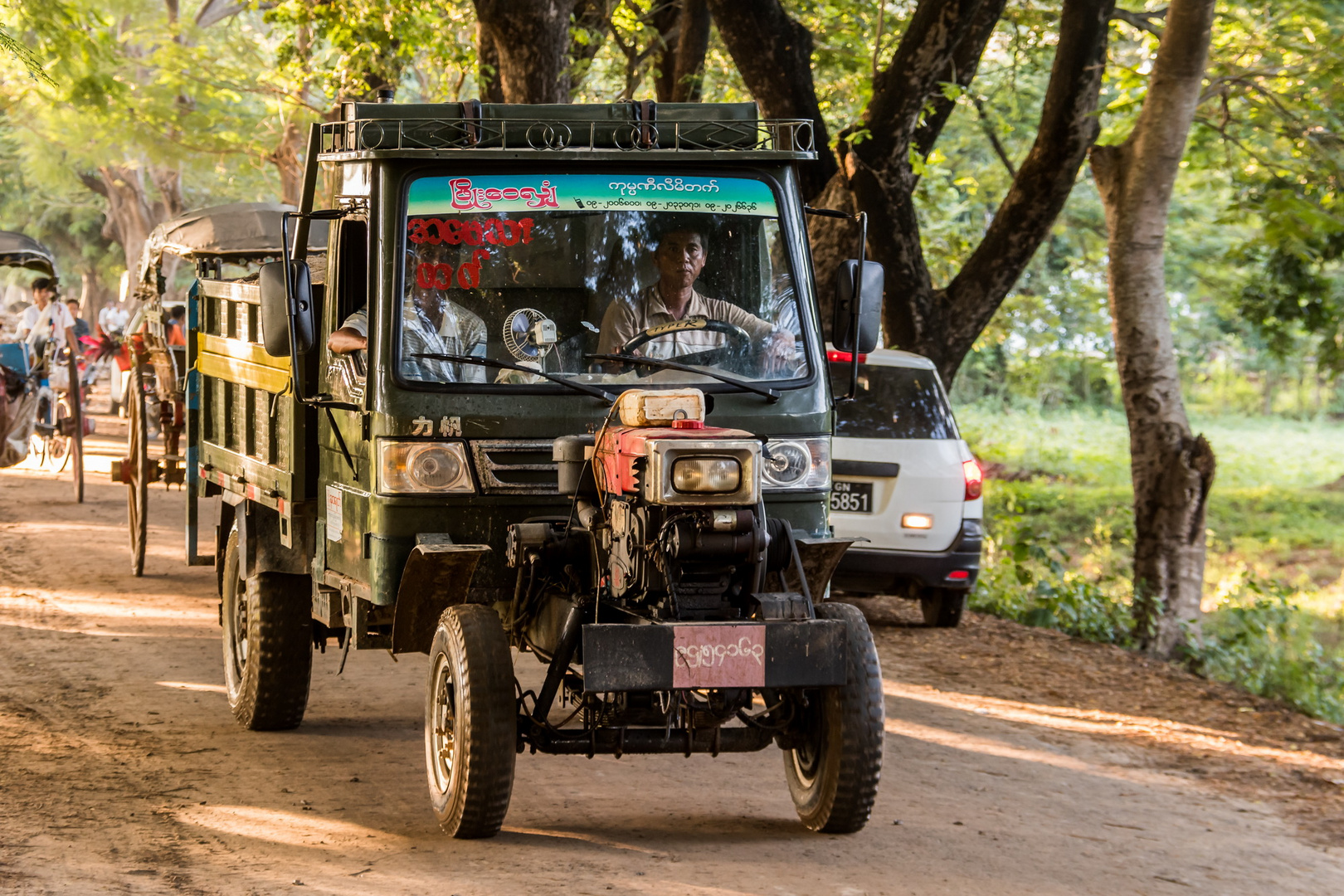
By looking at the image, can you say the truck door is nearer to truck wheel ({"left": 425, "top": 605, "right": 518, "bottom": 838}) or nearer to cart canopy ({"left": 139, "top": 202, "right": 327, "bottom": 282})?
truck wheel ({"left": 425, "top": 605, "right": 518, "bottom": 838})

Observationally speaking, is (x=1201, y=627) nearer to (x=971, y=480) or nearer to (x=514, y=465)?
→ (x=971, y=480)

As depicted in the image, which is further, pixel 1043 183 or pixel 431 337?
pixel 1043 183

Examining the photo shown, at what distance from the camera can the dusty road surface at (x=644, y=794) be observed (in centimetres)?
522

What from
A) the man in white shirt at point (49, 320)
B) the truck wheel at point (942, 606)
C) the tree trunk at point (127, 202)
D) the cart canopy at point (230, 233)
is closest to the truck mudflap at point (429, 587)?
the cart canopy at point (230, 233)

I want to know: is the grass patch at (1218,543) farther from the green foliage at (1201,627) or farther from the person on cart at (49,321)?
the person on cart at (49,321)

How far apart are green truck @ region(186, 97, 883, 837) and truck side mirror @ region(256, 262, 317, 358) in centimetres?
1

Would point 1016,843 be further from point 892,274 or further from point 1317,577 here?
point 1317,577

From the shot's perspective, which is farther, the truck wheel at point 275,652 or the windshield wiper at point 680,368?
the truck wheel at point 275,652

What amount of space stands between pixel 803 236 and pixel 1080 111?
7.28 meters

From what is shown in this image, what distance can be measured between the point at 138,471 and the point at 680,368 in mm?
7302

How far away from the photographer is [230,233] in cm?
1105

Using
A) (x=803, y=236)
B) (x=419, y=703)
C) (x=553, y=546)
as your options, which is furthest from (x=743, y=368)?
(x=419, y=703)

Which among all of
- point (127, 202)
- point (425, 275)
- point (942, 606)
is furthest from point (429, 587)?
point (127, 202)

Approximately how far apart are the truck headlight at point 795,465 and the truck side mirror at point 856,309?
446 mm
